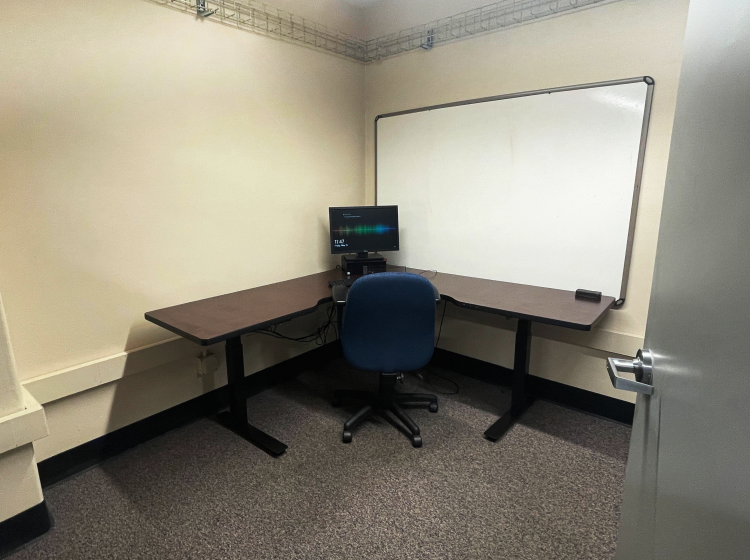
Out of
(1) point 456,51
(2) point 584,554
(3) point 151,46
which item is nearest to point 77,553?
(2) point 584,554

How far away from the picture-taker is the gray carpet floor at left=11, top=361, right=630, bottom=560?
156 centimetres

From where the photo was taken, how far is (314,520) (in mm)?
1682

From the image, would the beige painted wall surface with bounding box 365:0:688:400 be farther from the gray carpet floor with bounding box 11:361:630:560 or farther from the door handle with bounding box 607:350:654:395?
the door handle with bounding box 607:350:654:395

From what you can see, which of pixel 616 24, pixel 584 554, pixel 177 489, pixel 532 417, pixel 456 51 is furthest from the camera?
pixel 456 51

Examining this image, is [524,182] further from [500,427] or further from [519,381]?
[500,427]

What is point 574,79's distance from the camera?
2.24 m

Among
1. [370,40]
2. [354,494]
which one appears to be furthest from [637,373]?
[370,40]

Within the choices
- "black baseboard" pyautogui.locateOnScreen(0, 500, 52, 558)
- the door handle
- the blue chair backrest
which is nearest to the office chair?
the blue chair backrest

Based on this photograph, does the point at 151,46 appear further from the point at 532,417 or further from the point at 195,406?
the point at 532,417

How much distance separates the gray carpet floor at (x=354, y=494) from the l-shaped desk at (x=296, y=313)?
98mm

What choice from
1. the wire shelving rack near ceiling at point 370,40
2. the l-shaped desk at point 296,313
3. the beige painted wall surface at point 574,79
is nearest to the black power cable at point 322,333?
the l-shaped desk at point 296,313

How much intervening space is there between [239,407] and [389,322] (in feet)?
3.29

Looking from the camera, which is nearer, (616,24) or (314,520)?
(314,520)

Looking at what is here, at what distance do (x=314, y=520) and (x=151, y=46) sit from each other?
7.41ft
